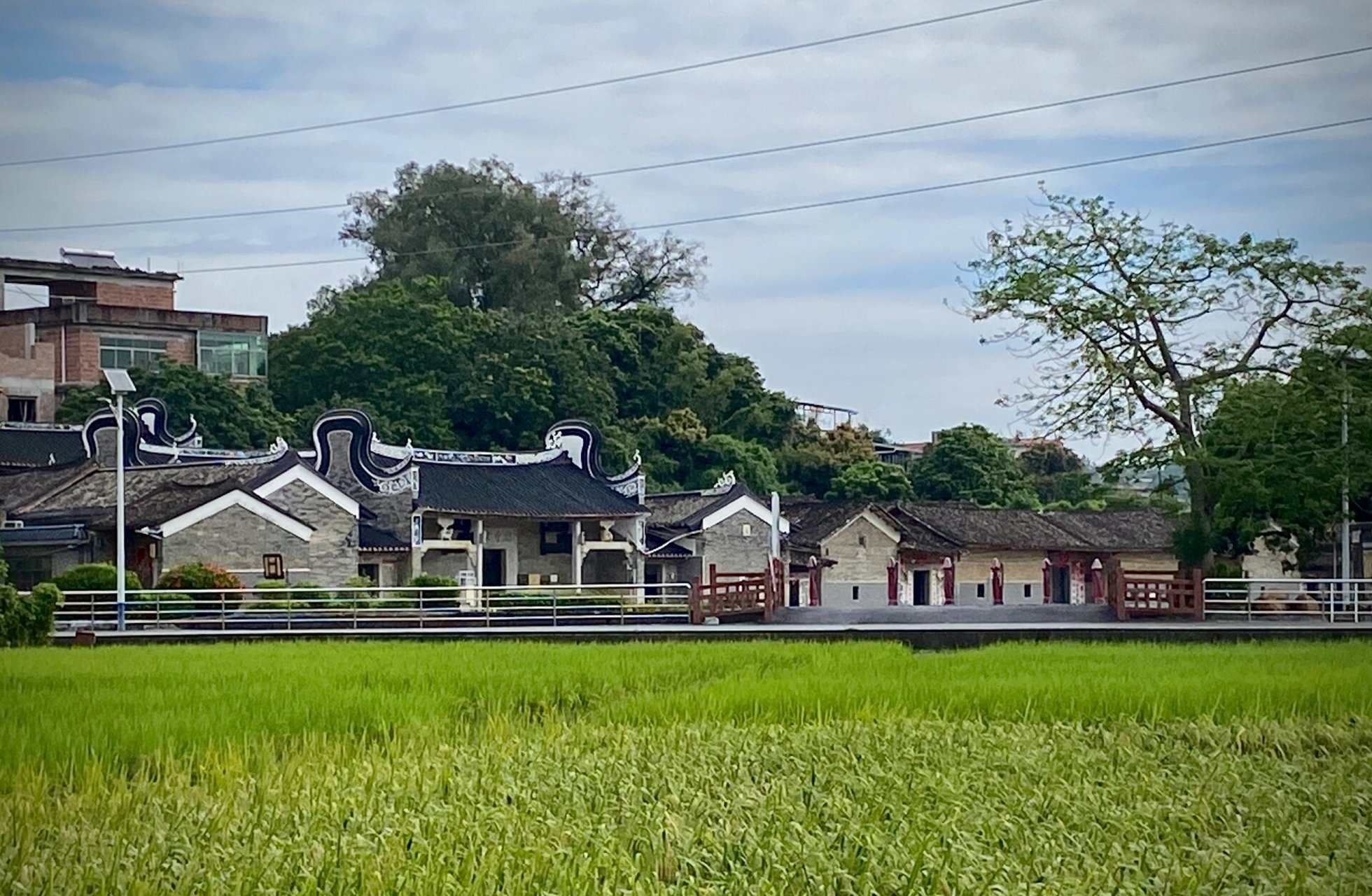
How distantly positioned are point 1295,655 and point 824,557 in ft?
58.3

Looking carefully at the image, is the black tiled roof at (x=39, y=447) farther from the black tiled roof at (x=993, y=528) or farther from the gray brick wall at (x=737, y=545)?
the black tiled roof at (x=993, y=528)

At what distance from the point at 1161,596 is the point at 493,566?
41.1ft

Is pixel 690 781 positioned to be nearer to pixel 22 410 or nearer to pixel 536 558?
pixel 536 558

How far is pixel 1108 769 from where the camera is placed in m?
8.23

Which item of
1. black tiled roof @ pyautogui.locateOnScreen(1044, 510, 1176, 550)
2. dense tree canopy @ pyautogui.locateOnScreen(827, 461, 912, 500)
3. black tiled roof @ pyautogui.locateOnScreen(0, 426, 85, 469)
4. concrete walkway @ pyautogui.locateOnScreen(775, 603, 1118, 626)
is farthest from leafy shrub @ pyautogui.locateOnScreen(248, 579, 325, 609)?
dense tree canopy @ pyautogui.locateOnScreen(827, 461, 912, 500)

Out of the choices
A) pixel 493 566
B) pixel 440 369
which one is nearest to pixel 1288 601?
pixel 493 566

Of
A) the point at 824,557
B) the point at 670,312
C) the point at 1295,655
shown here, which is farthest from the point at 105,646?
the point at 670,312

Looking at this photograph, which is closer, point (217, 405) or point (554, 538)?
point (554, 538)

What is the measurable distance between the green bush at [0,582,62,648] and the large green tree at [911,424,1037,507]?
2401 cm

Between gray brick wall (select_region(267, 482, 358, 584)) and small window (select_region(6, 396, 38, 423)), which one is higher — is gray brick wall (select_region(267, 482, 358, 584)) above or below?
below

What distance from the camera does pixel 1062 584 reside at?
113 feet

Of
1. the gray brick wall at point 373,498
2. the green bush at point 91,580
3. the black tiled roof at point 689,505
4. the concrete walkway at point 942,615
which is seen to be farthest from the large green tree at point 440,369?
the concrete walkway at point 942,615

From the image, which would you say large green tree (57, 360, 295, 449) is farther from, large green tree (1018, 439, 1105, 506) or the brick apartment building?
large green tree (1018, 439, 1105, 506)

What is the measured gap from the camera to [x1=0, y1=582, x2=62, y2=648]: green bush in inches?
699
